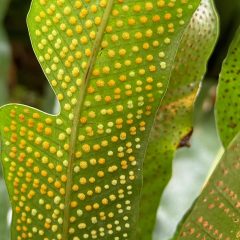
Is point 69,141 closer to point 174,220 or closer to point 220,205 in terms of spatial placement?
point 220,205

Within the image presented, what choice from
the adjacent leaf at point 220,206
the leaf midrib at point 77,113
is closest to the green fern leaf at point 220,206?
the adjacent leaf at point 220,206

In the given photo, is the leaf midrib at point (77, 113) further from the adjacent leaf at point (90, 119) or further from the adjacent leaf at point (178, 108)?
the adjacent leaf at point (178, 108)

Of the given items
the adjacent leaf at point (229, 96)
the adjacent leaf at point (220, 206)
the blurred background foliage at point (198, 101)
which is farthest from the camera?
the blurred background foliage at point (198, 101)

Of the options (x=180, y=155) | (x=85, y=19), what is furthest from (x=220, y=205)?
(x=180, y=155)

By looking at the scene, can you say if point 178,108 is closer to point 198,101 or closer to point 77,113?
point 77,113

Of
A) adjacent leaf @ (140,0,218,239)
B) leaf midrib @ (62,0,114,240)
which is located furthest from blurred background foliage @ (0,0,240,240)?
leaf midrib @ (62,0,114,240)

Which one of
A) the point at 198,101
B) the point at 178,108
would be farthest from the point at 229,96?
the point at 198,101
